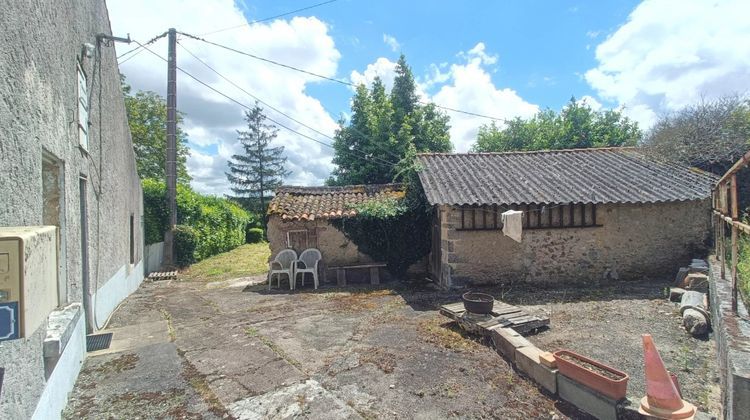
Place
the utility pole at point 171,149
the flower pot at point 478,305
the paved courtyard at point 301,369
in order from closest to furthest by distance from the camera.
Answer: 1. the paved courtyard at point 301,369
2. the flower pot at point 478,305
3. the utility pole at point 171,149

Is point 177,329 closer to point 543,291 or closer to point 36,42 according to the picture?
point 36,42

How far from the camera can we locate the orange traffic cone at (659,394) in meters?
3.38

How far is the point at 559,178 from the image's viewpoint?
11.2 metres

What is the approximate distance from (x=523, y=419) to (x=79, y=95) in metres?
6.68

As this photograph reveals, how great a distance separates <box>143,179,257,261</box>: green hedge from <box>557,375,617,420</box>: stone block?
1353cm

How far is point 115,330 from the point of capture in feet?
21.8

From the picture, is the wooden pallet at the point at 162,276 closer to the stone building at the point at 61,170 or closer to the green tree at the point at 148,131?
the stone building at the point at 61,170

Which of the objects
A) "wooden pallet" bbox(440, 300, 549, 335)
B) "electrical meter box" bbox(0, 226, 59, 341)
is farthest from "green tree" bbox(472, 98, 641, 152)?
"electrical meter box" bbox(0, 226, 59, 341)

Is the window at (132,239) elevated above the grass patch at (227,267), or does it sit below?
above

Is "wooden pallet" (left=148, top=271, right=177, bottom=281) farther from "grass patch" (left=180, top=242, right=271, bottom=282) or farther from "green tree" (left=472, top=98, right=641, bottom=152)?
"green tree" (left=472, top=98, right=641, bottom=152)

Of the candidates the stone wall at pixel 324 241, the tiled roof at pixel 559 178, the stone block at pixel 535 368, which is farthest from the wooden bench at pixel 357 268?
the stone block at pixel 535 368

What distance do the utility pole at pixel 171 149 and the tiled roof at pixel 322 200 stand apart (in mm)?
4175

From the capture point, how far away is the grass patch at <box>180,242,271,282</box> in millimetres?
13278

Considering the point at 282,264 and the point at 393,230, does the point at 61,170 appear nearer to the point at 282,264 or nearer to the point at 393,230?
the point at 282,264
